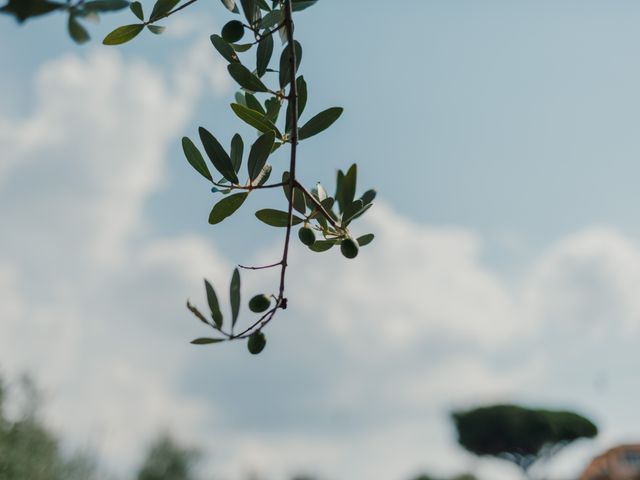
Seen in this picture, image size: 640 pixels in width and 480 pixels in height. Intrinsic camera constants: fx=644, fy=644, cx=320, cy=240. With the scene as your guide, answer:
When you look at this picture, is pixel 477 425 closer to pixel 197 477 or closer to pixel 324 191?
pixel 197 477

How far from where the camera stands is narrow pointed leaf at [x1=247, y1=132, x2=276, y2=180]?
147cm

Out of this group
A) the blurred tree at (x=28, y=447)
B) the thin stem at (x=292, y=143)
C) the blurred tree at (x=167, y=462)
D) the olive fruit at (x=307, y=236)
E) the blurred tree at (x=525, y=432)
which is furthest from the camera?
the blurred tree at (x=525, y=432)

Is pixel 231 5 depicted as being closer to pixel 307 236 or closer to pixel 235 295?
pixel 307 236

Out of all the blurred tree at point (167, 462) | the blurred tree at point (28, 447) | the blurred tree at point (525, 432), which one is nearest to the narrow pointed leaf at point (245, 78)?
the blurred tree at point (28, 447)

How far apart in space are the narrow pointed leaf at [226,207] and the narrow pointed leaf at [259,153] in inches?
2.8

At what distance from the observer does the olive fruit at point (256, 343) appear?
1482 mm

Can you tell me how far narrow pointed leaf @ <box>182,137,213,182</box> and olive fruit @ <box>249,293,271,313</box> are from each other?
0.31 metres

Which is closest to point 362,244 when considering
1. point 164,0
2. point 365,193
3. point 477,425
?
point 365,193

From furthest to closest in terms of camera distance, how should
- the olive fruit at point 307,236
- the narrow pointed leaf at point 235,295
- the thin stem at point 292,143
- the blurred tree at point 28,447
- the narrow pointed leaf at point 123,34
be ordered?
the blurred tree at point 28,447, the olive fruit at point 307,236, the narrow pointed leaf at point 123,34, the narrow pointed leaf at point 235,295, the thin stem at point 292,143

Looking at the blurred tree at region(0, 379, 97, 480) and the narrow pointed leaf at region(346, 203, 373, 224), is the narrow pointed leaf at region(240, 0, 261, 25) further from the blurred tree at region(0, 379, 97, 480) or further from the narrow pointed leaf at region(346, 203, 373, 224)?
the blurred tree at region(0, 379, 97, 480)

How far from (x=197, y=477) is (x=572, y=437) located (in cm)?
1802

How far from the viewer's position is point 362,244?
172 cm

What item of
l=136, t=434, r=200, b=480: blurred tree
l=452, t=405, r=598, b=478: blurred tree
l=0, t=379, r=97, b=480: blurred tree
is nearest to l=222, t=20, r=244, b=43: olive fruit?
l=0, t=379, r=97, b=480: blurred tree

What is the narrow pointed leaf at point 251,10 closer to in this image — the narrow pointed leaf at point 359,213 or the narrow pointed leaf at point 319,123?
the narrow pointed leaf at point 319,123
